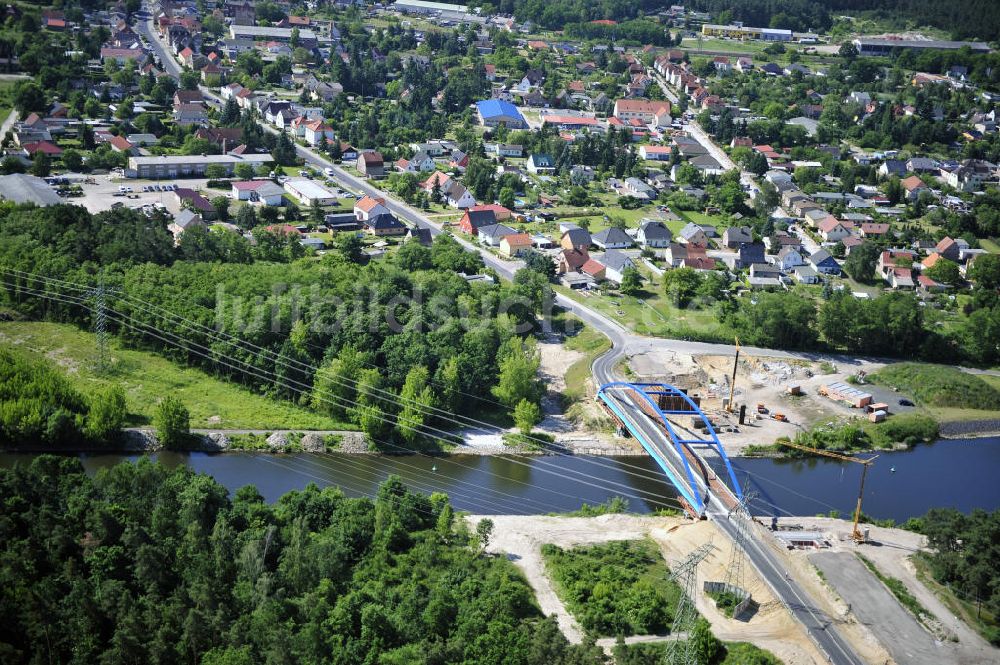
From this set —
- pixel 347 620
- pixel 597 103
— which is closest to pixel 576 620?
pixel 347 620

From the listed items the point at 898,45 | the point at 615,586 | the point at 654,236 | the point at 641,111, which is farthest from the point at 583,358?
the point at 898,45

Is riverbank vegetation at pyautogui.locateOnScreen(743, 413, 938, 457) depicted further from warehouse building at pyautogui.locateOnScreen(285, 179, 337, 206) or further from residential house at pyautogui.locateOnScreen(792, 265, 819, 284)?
warehouse building at pyautogui.locateOnScreen(285, 179, 337, 206)

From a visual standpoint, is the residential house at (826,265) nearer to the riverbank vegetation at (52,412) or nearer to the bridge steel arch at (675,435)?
the bridge steel arch at (675,435)

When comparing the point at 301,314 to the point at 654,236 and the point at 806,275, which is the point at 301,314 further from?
the point at 806,275

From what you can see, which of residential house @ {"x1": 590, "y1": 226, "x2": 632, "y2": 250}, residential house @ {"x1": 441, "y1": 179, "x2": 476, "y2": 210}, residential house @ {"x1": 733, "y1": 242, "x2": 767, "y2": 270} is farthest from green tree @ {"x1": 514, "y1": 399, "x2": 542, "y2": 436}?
residential house @ {"x1": 441, "y1": 179, "x2": 476, "y2": 210}

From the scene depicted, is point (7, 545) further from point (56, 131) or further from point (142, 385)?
point (56, 131)

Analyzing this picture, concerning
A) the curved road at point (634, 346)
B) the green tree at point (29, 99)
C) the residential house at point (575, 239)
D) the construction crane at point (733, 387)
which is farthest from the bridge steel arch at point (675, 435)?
the green tree at point (29, 99)
